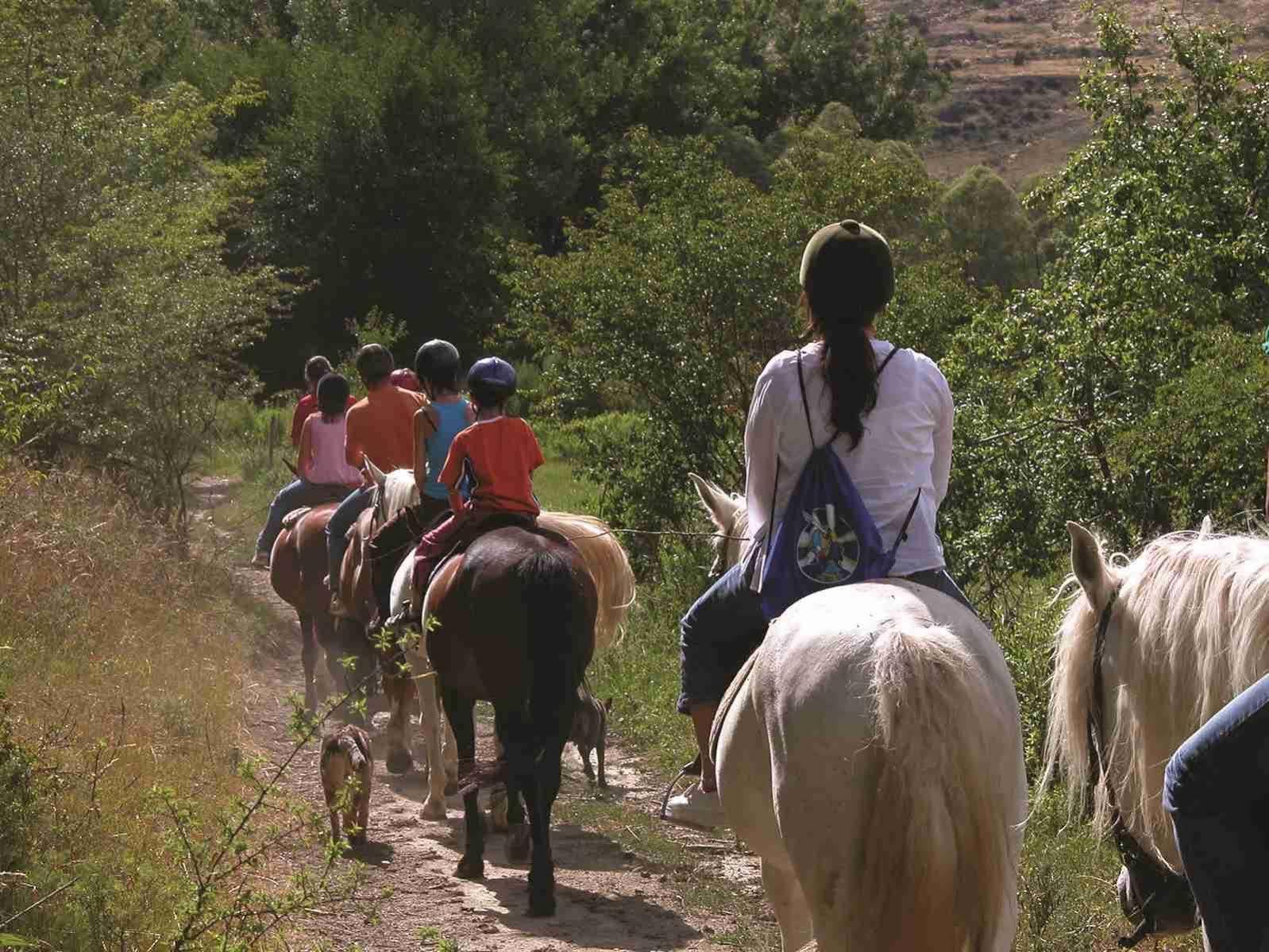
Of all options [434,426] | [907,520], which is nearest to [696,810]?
[907,520]

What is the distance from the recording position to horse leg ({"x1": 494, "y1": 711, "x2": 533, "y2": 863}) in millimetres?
7757

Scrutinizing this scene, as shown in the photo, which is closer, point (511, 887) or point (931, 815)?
point (931, 815)

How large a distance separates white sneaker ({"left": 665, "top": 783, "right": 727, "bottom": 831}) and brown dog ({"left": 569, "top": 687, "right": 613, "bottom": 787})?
3552 millimetres

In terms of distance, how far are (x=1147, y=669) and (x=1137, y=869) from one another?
558mm

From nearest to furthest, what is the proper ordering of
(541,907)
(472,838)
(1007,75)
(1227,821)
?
1. (1227,821)
2. (541,907)
3. (472,838)
4. (1007,75)

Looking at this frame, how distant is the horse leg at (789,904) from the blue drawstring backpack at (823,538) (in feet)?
3.12

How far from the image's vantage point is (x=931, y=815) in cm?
383

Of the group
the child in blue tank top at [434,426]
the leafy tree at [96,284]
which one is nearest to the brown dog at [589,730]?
the child in blue tank top at [434,426]

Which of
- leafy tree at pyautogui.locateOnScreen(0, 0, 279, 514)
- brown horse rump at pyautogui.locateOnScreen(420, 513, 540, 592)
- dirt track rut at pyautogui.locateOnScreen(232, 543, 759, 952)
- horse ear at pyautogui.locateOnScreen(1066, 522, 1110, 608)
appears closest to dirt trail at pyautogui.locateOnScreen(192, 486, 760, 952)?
dirt track rut at pyautogui.locateOnScreen(232, 543, 759, 952)

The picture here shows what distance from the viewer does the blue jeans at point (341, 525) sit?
12188 mm

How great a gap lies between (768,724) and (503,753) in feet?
12.9

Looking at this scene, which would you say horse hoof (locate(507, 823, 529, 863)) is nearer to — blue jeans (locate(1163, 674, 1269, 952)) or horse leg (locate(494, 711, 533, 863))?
horse leg (locate(494, 711, 533, 863))

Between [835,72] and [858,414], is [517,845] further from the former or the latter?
[835,72]

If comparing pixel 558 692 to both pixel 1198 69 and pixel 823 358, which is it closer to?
pixel 823 358
